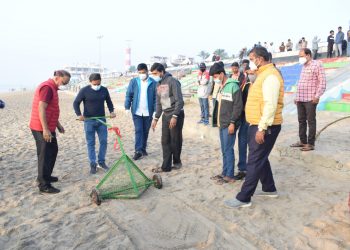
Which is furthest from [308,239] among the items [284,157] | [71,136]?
[71,136]

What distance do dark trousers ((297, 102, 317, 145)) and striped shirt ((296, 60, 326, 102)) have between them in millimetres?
130

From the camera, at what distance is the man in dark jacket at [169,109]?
5375 millimetres

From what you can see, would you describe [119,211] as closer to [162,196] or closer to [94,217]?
[94,217]

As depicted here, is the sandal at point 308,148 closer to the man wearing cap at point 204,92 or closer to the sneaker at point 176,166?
the sneaker at point 176,166

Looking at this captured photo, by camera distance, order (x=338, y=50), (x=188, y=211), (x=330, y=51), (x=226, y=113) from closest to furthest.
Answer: (x=188, y=211)
(x=226, y=113)
(x=338, y=50)
(x=330, y=51)

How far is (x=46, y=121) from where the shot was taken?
441 cm

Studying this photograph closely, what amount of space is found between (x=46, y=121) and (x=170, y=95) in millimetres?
2129

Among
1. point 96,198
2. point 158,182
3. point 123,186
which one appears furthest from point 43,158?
point 158,182

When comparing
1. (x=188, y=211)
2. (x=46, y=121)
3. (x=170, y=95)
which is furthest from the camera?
(x=170, y=95)

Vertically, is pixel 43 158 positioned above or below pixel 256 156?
below

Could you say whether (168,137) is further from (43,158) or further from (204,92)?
(204,92)

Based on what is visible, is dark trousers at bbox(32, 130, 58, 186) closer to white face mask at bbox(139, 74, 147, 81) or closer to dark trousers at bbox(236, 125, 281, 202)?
white face mask at bbox(139, 74, 147, 81)

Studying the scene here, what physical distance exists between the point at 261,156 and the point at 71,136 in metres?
7.14

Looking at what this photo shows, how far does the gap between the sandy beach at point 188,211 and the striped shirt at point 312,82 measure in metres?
1.06
